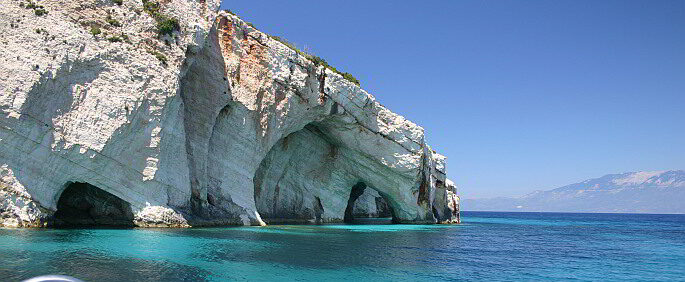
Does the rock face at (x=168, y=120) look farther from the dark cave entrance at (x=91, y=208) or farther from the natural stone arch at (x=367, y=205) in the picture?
the natural stone arch at (x=367, y=205)

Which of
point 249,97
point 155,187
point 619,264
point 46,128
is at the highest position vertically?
point 249,97

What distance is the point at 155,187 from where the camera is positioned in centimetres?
2720

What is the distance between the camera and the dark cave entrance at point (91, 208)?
87.5 feet

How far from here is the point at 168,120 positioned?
92.3 feet

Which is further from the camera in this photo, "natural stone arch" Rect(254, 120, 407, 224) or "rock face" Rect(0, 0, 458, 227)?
"natural stone arch" Rect(254, 120, 407, 224)

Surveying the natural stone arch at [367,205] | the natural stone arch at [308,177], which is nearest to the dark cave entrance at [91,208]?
the natural stone arch at [308,177]

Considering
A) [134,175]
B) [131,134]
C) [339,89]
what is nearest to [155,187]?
[134,175]

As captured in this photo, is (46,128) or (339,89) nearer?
(46,128)

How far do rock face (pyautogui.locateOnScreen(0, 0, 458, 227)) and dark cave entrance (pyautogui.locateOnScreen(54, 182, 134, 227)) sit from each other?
7 cm

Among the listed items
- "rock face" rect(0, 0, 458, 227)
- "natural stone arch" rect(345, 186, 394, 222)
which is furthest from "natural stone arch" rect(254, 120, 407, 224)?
"natural stone arch" rect(345, 186, 394, 222)

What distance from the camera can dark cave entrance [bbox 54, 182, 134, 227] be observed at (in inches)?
1049

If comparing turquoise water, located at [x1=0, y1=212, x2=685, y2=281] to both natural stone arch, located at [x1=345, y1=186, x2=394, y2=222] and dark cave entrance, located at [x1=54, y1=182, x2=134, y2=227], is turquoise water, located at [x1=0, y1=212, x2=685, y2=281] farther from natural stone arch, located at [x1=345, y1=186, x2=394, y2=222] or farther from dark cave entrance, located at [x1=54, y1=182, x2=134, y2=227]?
natural stone arch, located at [x1=345, y1=186, x2=394, y2=222]

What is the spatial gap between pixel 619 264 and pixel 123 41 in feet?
92.5

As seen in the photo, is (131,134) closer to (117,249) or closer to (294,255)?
(117,249)
